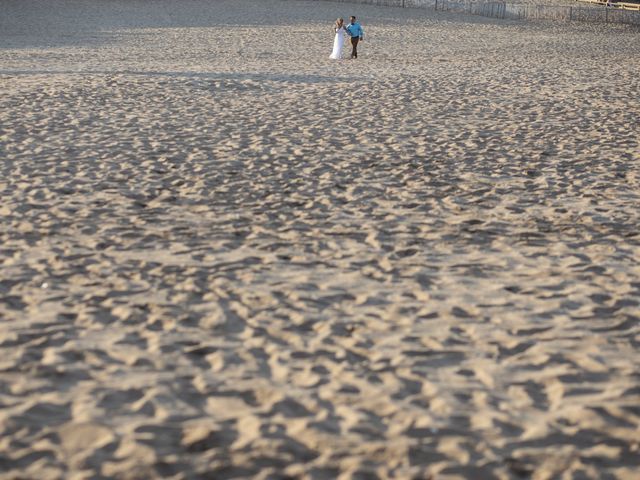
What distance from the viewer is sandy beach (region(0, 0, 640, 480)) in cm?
422

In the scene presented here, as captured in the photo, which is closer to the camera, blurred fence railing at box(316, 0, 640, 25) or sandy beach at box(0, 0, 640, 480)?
sandy beach at box(0, 0, 640, 480)

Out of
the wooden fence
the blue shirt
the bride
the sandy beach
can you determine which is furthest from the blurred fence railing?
the sandy beach

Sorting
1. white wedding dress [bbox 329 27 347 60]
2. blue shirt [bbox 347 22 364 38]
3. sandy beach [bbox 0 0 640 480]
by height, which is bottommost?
sandy beach [bbox 0 0 640 480]

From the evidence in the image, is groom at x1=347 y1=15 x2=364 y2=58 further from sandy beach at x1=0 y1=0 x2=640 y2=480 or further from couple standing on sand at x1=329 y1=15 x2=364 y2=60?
sandy beach at x1=0 y1=0 x2=640 y2=480

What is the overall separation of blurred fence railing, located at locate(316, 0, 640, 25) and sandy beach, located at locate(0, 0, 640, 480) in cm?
2495

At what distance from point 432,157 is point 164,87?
22.1 feet

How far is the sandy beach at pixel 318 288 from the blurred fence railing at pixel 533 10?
25.0 m

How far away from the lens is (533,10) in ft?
127

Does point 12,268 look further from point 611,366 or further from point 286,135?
point 286,135

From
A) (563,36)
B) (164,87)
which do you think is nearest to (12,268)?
(164,87)

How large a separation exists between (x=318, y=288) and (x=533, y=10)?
116 ft

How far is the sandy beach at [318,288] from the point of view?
4219 mm

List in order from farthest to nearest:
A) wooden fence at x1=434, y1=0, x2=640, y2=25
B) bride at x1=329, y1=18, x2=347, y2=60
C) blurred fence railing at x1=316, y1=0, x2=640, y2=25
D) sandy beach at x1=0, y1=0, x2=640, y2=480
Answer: blurred fence railing at x1=316, y1=0, x2=640, y2=25, wooden fence at x1=434, y1=0, x2=640, y2=25, bride at x1=329, y1=18, x2=347, y2=60, sandy beach at x1=0, y1=0, x2=640, y2=480

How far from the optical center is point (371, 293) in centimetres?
607
